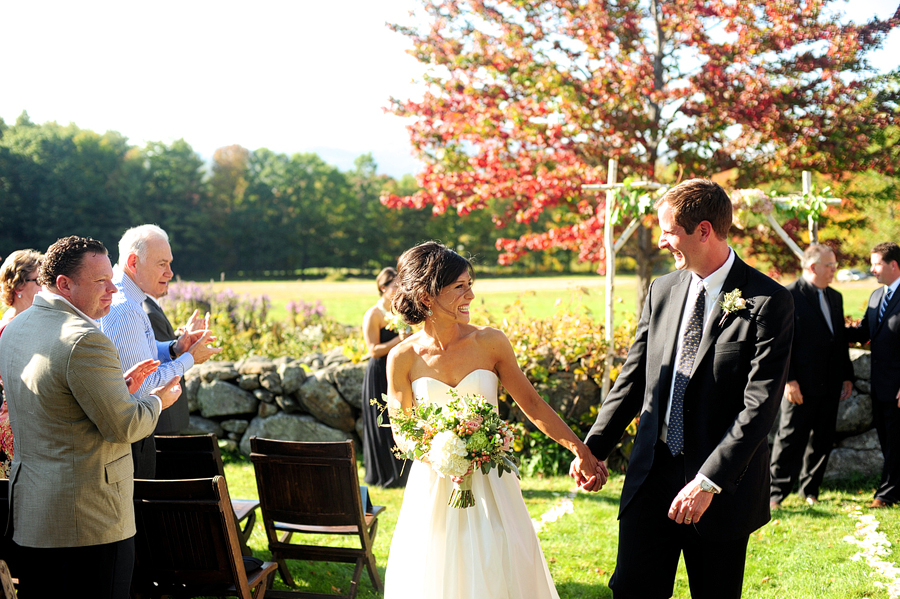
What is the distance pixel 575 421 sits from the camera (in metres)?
7.09

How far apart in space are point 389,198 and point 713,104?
457 cm

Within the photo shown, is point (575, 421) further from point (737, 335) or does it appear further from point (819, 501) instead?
point (737, 335)

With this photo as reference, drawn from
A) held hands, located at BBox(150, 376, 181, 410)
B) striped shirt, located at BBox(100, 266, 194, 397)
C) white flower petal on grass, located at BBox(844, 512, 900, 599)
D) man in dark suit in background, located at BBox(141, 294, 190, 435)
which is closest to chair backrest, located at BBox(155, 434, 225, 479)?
man in dark suit in background, located at BBox(141, 294, 190, 435)

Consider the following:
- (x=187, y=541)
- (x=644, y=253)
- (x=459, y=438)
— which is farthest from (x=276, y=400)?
(x=459, y=438)

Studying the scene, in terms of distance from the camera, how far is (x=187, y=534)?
124 inches

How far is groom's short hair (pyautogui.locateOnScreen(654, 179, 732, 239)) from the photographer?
9.27ft

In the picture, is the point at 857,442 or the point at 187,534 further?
the point at 857,442

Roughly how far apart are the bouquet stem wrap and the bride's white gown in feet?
Result: 0.26

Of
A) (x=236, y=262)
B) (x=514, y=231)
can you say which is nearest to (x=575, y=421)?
(x=514, y=231)

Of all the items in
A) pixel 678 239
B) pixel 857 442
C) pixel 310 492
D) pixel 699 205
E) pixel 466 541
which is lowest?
pixel 857 442

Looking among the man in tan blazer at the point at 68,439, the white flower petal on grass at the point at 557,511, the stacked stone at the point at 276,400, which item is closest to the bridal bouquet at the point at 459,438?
the man in tan blazer at the point at 68,439

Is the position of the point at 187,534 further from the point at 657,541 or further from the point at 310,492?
the point at 657,541

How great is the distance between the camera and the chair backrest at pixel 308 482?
3906mm

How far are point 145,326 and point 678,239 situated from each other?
300 cm
